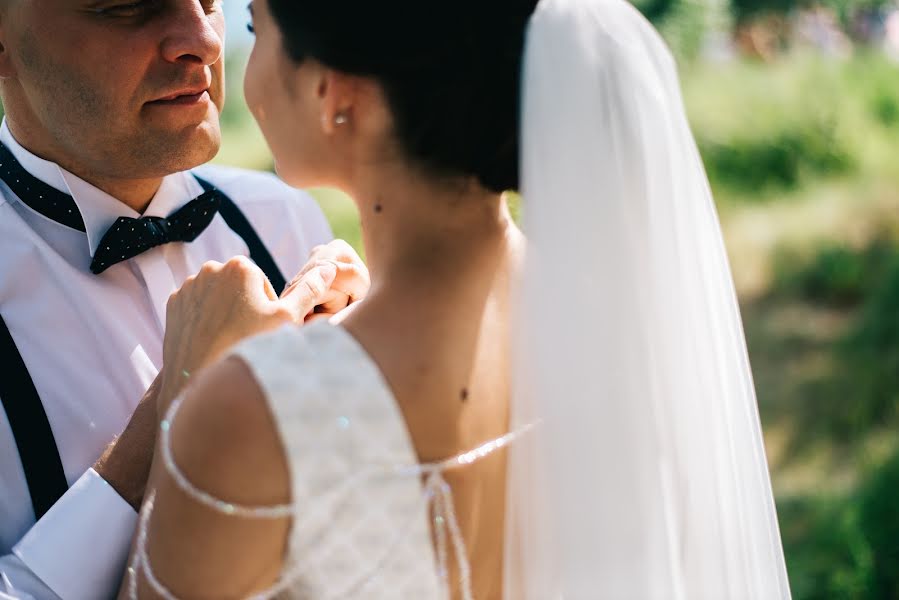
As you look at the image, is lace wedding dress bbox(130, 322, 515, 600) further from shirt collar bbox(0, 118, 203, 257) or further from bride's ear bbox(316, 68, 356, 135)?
shirt collar bbox(0, 118, 203, 257)

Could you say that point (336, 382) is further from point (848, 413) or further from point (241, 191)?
point (848, 413)

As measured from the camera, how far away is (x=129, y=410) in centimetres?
219

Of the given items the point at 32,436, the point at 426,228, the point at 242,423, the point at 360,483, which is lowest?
the point at 32,436

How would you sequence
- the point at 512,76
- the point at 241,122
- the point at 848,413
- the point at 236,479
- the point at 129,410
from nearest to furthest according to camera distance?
the point at 236,479 < the point at 512,76 < the point at 129,410 < the point at 848,413 < the point at 241,122

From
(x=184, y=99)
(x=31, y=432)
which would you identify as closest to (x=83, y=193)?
(x=184, y=99)

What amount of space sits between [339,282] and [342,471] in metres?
0.55

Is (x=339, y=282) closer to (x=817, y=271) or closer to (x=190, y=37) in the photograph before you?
(x=190, y=37)

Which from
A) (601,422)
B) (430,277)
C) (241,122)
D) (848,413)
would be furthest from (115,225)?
(241,122)

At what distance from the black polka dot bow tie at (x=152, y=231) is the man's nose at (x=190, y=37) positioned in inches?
12.9

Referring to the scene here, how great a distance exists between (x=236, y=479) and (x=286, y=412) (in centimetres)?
11

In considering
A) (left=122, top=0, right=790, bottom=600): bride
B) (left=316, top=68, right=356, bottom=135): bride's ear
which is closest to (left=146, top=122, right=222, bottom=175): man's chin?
(left=122, top=0, right=790, bottom=600): bride

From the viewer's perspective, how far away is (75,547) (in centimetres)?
194

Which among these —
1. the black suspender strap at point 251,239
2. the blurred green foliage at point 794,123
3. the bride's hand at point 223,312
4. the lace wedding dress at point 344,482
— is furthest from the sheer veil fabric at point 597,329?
the blurred green foliage at point 794,123

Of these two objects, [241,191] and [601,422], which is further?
[241,191]
